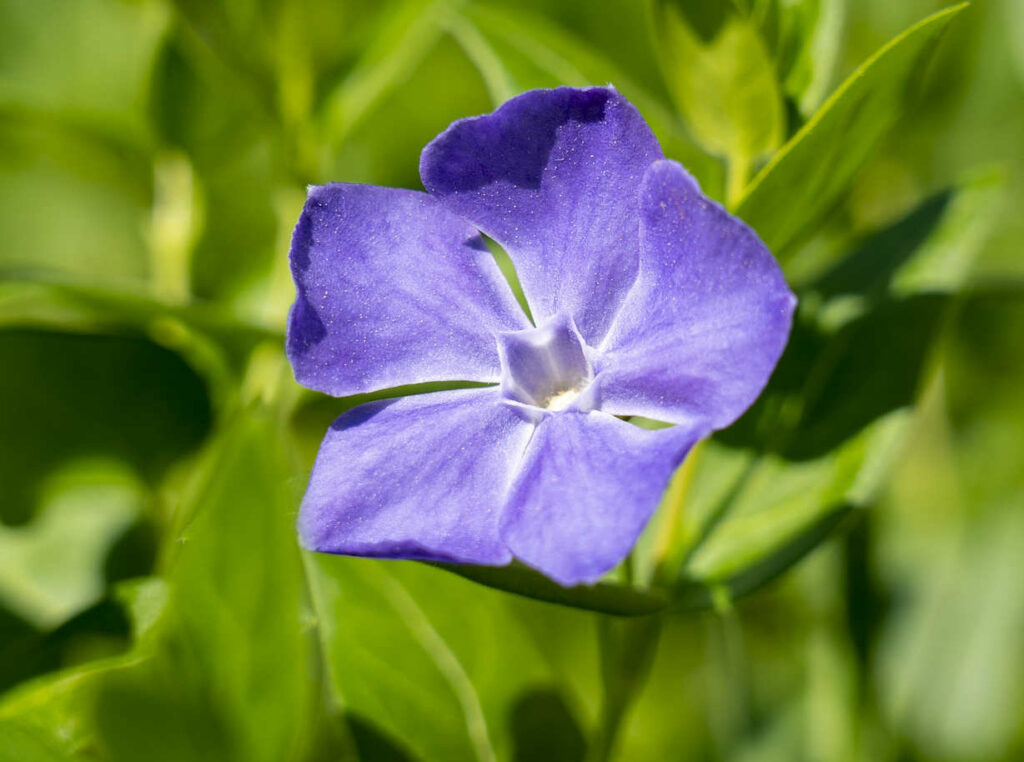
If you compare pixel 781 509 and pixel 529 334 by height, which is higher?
pixel 529 334

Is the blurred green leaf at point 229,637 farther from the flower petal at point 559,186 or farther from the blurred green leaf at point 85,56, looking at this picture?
the blurred green leaf at point 85,56

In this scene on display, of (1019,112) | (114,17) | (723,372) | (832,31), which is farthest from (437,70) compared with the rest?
(723,372)

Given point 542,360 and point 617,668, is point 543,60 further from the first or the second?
point 617,668

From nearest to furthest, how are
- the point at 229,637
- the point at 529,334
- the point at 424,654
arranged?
1. the point at 229,637
2. the point at 529,334
3. the point at 424,654

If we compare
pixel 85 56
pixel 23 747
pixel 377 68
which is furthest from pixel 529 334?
pixel 85 56

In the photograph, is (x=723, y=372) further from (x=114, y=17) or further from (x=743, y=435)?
(x=114, y=17)

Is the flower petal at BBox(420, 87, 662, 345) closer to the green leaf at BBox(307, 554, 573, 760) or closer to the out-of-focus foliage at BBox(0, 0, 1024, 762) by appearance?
the out-of-focus foliage at BBox(0, 0, 1024, 762)

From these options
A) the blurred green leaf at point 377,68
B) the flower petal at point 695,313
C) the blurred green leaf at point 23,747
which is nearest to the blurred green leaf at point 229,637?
the blurred green leaf at point 23,747

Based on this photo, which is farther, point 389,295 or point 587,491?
point 389,295
